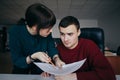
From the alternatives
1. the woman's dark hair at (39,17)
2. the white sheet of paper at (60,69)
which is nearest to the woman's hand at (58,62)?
the white sheet of paper at (60,69)

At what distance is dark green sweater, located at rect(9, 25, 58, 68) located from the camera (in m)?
1.39

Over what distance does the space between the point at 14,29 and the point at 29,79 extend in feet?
1.32

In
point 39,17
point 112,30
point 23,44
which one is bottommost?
point 112,30

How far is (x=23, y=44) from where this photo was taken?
1.46 metres

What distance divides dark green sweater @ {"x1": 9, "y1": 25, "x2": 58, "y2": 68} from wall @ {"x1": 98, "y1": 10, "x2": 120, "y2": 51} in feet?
22.7

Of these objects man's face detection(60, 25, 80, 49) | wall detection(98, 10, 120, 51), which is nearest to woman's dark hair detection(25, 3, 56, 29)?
man's face detection(60, 25, 80, 49)

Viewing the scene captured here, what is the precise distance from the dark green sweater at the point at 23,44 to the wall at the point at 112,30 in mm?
6907

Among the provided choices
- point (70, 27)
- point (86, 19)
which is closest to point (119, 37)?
point (86, 19)

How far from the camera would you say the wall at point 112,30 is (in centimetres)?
810

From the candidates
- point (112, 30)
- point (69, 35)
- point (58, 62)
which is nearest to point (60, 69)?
point (58, 62)

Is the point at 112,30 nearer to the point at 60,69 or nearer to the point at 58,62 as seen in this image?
the point at 58,62

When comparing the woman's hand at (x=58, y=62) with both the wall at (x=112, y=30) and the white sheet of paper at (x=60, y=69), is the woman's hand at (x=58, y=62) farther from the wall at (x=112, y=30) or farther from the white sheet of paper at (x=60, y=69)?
the wall at (x=112, y=30)

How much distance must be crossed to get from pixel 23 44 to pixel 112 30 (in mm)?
7543

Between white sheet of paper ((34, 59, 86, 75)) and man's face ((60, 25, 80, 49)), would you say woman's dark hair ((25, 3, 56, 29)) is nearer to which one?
man's face ((60, 25, 80, 49))
